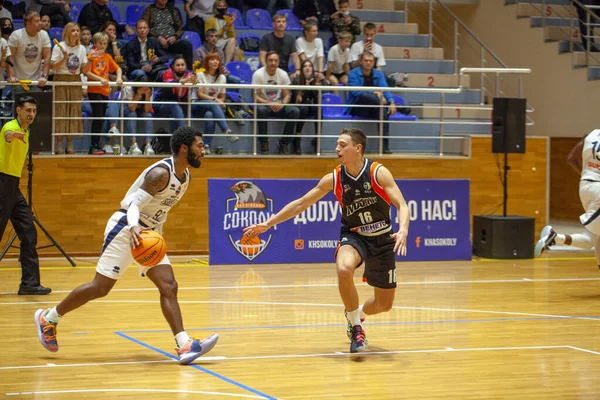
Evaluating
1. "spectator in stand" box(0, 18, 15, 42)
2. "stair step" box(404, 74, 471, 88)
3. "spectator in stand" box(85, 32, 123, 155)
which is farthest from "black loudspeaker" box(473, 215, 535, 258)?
"spectator in stand" box(0, 18, 15, 42)

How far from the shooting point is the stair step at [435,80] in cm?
1841

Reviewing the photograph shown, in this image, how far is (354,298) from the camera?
316 inches

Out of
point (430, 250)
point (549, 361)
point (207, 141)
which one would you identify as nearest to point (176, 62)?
point (207, 141)

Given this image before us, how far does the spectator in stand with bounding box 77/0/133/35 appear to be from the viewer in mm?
15812

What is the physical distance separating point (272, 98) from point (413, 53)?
4.69 m

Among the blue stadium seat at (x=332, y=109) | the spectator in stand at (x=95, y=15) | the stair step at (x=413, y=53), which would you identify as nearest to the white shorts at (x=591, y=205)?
the blue stadium seat at (x=332, y=109)

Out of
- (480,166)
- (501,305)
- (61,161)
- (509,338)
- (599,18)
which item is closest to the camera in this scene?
(509,338)

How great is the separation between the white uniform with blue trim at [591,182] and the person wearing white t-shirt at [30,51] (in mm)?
7860

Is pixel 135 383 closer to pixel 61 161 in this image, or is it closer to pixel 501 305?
pixel 501 305

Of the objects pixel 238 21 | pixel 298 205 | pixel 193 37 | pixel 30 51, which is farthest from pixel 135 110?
pixel 298 205

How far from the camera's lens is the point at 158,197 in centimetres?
777

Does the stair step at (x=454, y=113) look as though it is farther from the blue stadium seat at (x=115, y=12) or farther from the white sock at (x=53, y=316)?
the white sock at (x=53, y=316)

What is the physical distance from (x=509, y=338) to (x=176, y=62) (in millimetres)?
8128

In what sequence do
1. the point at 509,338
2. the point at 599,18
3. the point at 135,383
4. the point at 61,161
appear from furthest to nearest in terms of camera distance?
the point at 599,18, the point at 61,161, the point at 509,338, the point at 135,383
